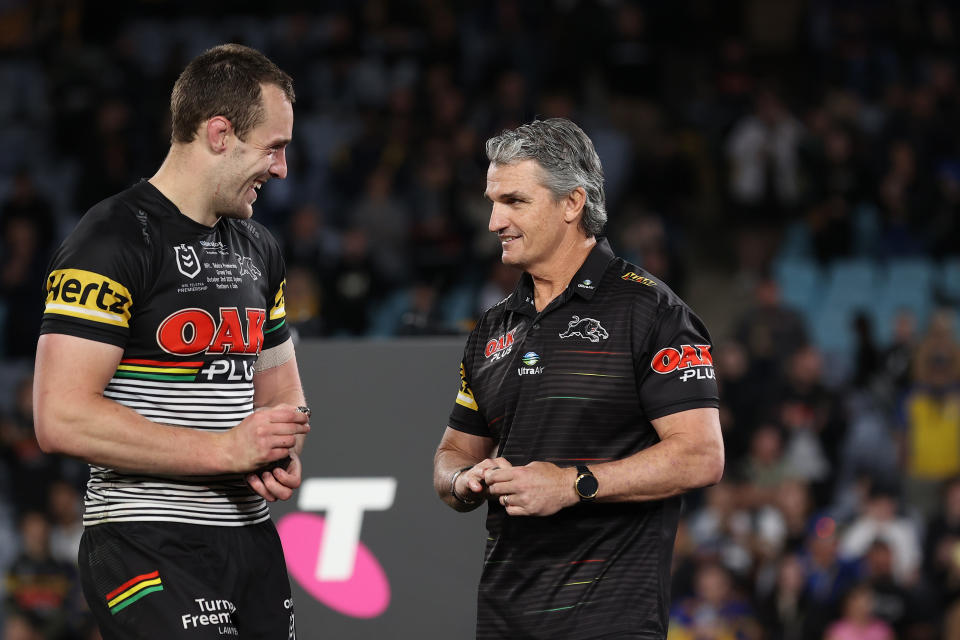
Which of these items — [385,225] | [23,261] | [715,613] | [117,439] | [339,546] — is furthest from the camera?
[385,225]

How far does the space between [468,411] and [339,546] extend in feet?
4.14

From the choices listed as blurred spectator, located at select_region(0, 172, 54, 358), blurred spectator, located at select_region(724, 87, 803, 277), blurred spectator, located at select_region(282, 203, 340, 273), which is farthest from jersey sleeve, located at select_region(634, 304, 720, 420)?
blurred spectator, located at select_region(724, 87, 803, 277)

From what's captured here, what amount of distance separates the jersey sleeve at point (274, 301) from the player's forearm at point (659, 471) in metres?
1.07

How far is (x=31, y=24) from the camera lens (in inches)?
564

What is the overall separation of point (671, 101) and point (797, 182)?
1.74 meters

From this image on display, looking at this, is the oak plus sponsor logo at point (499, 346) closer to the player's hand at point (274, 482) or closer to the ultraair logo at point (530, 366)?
the ultraair logo at point (530, 366)

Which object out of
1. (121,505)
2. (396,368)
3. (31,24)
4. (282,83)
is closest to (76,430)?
(121,505)

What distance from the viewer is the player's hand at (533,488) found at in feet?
10.0

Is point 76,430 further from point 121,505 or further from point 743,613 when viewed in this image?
point 743,613

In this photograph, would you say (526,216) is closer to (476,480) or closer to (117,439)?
(476,480)

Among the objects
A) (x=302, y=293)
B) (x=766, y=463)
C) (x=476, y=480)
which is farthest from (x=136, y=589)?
(x=302, y=293)

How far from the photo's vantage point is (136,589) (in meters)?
3.08

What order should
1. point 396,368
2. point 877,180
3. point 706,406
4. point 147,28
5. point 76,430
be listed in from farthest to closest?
point 147,28
point 877,180
point 396,368
point 706,406
point 76,430

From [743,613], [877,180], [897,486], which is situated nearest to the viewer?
[743,613]
